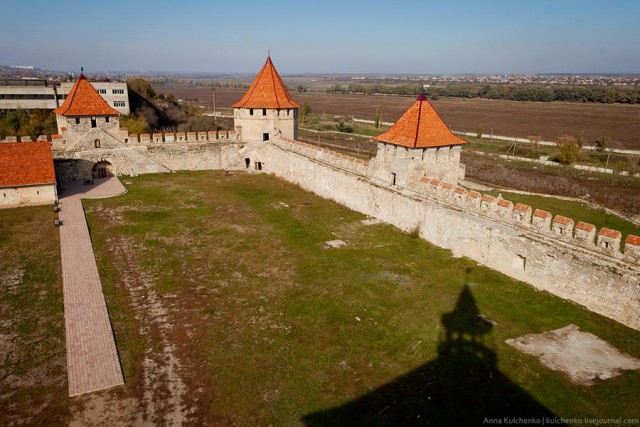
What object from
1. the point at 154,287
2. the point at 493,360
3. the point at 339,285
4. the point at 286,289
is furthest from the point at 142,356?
the point at 493,360

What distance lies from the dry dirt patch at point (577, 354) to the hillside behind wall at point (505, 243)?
1192mm

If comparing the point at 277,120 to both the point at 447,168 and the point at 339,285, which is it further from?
the point at 339,285

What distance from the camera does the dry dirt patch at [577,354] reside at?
27.7ft

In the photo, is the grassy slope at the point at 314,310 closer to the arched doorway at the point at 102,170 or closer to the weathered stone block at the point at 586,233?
the weathered stone block at the point at 586,233

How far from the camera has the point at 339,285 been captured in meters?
12.1

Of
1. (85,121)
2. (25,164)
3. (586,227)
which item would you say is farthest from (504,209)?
(85,121)

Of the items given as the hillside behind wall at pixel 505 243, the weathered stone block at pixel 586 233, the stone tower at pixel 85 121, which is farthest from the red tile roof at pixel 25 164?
the weathered stone block at pixel 586 233

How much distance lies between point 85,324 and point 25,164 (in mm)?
12117

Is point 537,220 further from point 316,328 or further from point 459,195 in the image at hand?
point 316,328

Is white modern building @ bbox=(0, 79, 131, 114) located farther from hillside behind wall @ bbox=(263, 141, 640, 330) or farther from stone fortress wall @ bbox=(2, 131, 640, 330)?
hillside behind wall @ bbox=(263, 141, 640, 330)

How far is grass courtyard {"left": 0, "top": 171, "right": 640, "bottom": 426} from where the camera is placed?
7.68 meters

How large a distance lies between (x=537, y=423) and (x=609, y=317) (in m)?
4.53

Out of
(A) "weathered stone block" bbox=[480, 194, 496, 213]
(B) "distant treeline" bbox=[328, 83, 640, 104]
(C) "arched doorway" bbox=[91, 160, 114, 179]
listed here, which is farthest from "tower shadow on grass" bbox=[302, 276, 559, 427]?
(B) "distant treeline" bbox=[328, 83, 640, 104]

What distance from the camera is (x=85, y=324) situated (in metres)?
10.1
